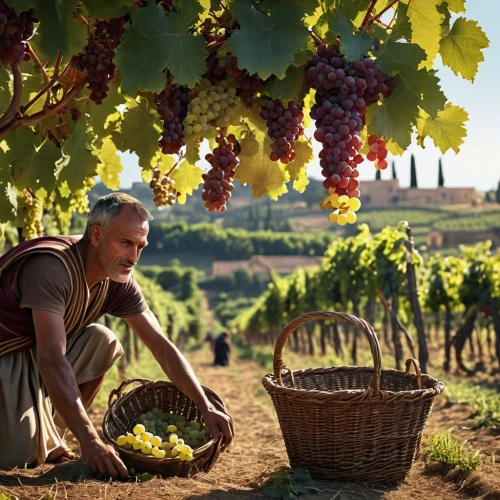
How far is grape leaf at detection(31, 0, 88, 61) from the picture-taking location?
2.33 meters

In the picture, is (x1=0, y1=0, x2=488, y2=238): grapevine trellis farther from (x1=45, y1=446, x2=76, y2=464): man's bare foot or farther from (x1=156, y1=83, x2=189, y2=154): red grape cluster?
(x1=45, y1=446, x2=76, y2=464): man's bare foot

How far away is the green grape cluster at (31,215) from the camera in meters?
4.69

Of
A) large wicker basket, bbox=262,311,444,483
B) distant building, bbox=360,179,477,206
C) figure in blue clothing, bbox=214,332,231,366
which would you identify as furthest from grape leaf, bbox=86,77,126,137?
distant building, bbox=360,179,477,206

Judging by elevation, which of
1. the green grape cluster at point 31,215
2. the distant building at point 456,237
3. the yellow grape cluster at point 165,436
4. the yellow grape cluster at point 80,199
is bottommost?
the yellow grape cluster at point 165,436

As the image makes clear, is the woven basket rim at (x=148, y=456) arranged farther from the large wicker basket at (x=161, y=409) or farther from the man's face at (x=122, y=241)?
the man's face at (x=122, y=241)

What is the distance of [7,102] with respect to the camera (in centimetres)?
359

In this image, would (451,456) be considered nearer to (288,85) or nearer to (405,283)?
(288,85)

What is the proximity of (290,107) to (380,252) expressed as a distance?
27.4 ft

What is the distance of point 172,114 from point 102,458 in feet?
4.73

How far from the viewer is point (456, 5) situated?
2.90 m

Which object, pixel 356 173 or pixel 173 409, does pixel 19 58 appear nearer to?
pixel 356 173

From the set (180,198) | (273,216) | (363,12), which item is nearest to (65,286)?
(180,198)

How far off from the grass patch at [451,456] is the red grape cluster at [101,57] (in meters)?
2.54

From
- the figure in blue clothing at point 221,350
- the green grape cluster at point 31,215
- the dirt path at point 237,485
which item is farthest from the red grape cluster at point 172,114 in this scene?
the figure in blue clothing at point 221,350
